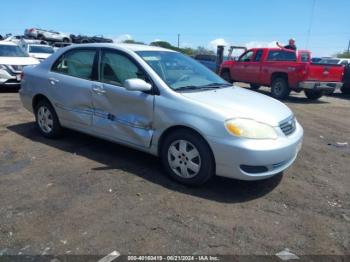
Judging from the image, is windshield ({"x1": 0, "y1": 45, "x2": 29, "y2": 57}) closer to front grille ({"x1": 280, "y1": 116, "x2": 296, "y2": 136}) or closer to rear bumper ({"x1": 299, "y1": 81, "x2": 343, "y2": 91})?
rear bumper ({"x1": 299, "y1": 81, "x2": 343, "y2": 91})

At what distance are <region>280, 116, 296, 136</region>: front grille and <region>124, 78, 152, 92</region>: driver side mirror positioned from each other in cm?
164

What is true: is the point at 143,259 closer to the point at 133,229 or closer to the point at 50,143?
the point at 133,229

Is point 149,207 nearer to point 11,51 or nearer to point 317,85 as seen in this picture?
point 317,85

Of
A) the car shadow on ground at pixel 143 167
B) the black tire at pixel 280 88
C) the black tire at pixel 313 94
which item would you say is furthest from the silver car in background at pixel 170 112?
the black tire at pixel 313 94

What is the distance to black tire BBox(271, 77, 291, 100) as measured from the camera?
13.5 metres

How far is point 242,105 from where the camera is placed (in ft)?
14.1

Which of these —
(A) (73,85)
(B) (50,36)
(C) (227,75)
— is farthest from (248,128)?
(B) (50,36)

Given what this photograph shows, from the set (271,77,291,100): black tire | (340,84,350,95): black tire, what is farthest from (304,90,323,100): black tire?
(340,84,350,95): black tire

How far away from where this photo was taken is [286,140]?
4.20 meters

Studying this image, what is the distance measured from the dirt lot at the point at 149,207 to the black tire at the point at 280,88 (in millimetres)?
7971

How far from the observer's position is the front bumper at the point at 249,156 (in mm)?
3916

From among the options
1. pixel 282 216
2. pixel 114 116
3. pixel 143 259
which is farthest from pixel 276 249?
pixel 114 116

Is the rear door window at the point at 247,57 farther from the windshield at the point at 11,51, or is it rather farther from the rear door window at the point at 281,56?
the windshield at the point at 11,51

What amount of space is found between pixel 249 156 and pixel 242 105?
2.25 ft
